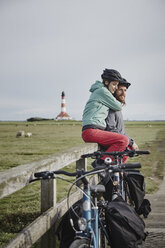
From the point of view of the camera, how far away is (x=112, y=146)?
375 cm

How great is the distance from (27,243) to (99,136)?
1837mm

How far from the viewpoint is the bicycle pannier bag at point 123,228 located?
86.2 inches

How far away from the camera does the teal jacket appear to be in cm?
366

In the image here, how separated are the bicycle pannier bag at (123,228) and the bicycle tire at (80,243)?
0.26 m

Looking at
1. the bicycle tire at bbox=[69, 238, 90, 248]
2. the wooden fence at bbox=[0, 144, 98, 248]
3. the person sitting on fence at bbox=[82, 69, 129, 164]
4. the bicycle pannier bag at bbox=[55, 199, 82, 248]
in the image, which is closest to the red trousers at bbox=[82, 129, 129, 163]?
the person sitting on fence at bbox=[82, 69, 129, 164]

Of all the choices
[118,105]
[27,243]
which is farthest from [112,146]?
[27,243]

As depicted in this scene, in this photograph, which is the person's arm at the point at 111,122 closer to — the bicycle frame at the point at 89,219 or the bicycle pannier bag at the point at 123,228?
the bicycle pannier bag at the point at 123,228

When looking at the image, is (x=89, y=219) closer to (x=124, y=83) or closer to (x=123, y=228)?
(x=123, y=228)

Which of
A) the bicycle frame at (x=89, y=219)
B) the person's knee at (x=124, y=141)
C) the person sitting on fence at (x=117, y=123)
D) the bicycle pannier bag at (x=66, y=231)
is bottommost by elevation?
the bicycle pannier bag at (x=66, y=231)

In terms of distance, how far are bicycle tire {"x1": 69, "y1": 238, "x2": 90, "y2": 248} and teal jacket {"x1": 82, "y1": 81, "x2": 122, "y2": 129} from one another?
1807mm

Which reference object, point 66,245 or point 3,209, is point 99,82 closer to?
point 66,245

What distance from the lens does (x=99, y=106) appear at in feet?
12.2

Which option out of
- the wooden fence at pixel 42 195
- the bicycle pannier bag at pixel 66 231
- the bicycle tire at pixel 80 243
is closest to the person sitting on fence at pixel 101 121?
the wooden fence at pixel 42 195

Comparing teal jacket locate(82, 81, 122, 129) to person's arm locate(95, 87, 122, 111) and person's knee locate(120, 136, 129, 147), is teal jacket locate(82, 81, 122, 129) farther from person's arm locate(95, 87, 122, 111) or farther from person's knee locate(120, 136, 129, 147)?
person's knee locate(120, 136, 129, 147)
